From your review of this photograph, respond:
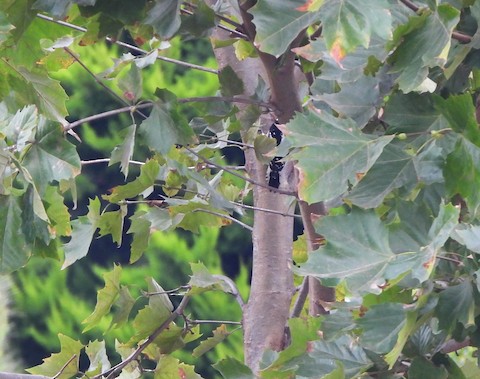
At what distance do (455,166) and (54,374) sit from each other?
667 millimetres

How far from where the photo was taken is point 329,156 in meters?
0.62

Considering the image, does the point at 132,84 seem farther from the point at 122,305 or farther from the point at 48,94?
the point at 122,305

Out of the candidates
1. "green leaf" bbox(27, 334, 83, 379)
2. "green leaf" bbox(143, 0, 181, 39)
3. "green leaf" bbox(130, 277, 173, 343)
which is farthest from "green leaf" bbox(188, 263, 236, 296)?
"green leaf" bbox(143, 0, 181, 39)

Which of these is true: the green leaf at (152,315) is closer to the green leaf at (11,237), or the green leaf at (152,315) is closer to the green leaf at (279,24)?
the green leaf at (11,237)

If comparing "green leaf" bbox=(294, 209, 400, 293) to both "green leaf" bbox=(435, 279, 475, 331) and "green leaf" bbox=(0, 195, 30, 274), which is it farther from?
"green leaf" bbox=(0, 195, 30, 274)

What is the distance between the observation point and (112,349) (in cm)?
259

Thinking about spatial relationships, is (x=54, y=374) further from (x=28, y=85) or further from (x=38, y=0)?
(x=38, y=0)

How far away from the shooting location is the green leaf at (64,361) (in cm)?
103

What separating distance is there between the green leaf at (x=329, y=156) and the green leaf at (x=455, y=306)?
0.11 meters

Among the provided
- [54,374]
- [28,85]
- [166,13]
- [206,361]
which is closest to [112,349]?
[206,361]

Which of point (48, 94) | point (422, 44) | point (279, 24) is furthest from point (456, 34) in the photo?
point (48, 94)

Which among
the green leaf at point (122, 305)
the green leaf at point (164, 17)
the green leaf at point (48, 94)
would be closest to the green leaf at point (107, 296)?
the green leaf at point (122, 305)

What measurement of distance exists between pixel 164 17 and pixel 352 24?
24 cm

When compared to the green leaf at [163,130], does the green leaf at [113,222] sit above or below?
below
